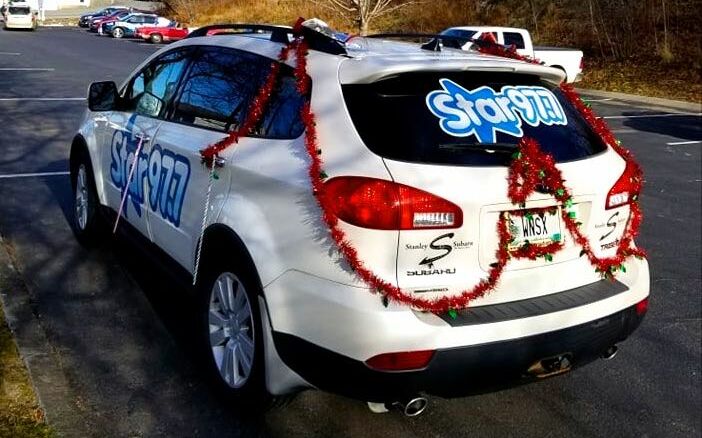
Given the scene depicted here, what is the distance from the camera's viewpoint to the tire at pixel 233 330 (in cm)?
336

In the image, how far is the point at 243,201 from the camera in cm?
343

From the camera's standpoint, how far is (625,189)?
3.63 metres

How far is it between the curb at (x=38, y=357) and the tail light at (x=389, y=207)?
1.61 m

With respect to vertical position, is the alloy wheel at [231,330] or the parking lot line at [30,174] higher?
the alloy wheel at [231,330]

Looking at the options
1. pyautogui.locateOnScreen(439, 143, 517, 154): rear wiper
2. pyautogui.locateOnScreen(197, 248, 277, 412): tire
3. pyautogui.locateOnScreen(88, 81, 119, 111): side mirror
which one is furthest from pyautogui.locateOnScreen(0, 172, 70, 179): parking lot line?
pyautogui.locateOnScreen(439, 143, 517, 154): rear wiper

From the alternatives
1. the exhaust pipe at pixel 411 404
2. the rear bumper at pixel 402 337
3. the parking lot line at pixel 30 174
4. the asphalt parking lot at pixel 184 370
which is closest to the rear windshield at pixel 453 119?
the rear bumper at pixel 402 337

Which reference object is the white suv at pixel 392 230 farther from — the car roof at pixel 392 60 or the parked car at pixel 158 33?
the parked car at pixel 158 33

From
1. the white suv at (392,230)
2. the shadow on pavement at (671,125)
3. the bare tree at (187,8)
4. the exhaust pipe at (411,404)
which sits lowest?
the shadow on pavement at (671,125)

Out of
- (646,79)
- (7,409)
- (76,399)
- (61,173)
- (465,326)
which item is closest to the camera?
(465,326)

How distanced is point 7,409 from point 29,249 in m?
2.75

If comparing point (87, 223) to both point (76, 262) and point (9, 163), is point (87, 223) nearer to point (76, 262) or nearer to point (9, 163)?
point (76, 262)

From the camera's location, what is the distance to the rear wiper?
10.2 feet

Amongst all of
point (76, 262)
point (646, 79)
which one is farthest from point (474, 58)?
point (646, 79)

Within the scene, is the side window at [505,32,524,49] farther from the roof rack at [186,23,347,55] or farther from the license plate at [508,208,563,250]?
the license plate at [508,208,563,250]
